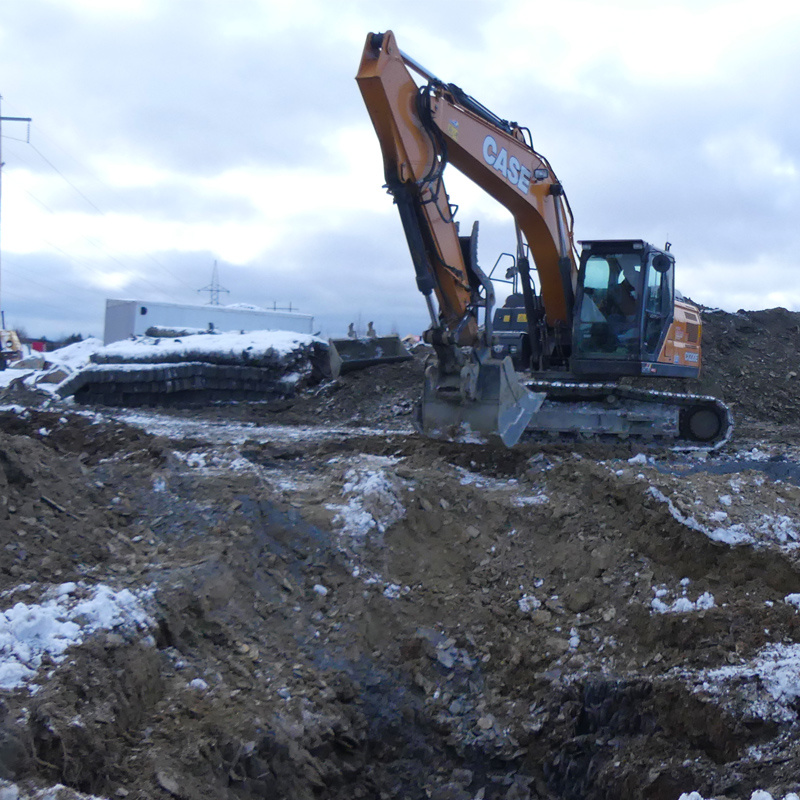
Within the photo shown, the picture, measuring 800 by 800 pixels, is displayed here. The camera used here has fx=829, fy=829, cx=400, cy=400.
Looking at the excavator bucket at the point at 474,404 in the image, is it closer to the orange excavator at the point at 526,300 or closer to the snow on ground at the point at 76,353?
the orange excavator at the point at 526,300

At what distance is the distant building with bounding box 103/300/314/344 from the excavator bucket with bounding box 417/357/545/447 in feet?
48.9

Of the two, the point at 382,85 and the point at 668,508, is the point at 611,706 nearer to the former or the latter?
the point at 668,508

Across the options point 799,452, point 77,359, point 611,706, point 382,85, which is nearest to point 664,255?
point 799,452

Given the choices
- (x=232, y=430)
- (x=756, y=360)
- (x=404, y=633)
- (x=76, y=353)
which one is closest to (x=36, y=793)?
(x=404, y=633)

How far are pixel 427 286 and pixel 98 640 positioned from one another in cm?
478

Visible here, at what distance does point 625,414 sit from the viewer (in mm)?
9859

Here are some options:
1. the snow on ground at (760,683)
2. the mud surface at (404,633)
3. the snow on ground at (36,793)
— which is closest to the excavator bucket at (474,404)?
the mud surface at (404,633)

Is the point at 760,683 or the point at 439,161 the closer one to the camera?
the point at 760,683

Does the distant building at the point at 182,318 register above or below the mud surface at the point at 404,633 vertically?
above

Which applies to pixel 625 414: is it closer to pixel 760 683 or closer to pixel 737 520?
pixel 737 520

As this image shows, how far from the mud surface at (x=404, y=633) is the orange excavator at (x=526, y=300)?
1.25 meters

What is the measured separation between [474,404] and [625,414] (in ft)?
9.34

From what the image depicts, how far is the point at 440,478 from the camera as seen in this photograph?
6.72 metres

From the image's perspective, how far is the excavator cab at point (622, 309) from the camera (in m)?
9.59
